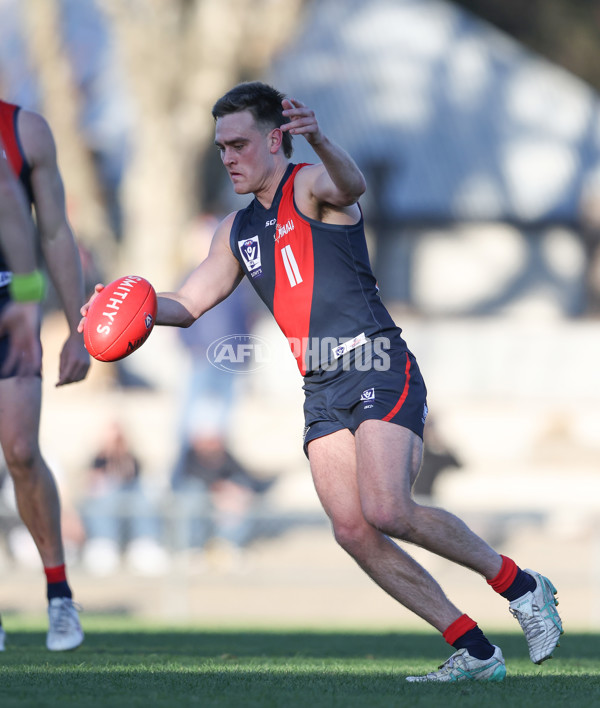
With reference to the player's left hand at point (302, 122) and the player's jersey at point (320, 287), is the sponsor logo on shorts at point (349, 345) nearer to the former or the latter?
the player's jersey at point (320, 287)

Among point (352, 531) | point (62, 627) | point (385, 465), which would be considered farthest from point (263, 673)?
point (62, 627)

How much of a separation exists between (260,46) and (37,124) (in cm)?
1275

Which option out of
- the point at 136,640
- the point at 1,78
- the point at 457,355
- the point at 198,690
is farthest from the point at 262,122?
the point at 1,78

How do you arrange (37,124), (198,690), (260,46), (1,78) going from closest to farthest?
(198,690), (37,124), (260,46), (1,78)

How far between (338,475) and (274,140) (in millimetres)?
1421

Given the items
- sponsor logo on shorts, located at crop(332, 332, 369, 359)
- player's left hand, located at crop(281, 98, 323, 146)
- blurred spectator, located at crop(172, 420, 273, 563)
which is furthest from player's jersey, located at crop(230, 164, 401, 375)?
blurred spectator, located at crop(172, 420, 273, 563)

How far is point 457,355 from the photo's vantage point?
1959cm

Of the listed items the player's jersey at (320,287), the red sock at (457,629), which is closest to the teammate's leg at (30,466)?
the player's jersey at (320,287)

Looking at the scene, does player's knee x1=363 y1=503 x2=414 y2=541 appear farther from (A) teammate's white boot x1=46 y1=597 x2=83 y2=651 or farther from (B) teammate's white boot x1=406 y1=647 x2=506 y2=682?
(A) teammate's white boot x1=46 y1=597 x2=83 y2=651

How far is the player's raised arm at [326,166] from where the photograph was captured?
4582 mm

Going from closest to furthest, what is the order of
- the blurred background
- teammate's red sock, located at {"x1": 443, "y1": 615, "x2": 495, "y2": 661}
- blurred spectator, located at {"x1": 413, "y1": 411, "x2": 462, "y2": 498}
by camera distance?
teammate's red sock, located at {"x1": 443, "y1": 615, "x2": 495, "y2": 661} → the blurred background → blurred spectator, located at {"x1": 413, "y1": 411, "x2": 462, "y2": 498}

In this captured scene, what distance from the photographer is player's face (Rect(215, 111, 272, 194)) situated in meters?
5.09

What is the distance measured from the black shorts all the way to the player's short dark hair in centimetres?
106

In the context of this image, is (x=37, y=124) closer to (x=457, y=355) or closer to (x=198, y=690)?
(x=198, y=690)
